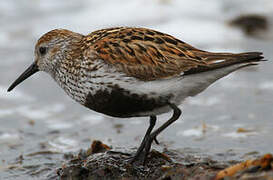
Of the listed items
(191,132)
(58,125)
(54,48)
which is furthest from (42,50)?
(191,132)

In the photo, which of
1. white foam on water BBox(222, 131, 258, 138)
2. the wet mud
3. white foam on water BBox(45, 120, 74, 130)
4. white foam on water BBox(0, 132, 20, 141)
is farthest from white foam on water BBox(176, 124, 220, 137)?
white foam on water BBox(0, 132, 20, 141)

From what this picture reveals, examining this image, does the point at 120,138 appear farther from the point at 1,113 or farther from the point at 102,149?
the point at 1,113

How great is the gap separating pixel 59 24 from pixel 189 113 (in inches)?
172

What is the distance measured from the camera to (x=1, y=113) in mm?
7734

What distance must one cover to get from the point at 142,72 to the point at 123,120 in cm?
237

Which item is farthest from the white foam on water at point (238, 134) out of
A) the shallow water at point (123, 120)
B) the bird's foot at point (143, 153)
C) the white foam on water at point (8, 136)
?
the white foam on water at point (8, 136)

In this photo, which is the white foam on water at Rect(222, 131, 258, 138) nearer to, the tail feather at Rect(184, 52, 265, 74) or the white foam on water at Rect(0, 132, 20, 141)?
the tail feather at Rect(184, 52, 265, 74)

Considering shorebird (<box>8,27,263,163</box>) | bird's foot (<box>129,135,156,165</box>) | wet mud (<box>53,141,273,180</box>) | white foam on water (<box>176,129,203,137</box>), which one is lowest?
wet mud (<box>53,141,273,180</box>)

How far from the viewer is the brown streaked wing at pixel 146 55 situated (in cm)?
504

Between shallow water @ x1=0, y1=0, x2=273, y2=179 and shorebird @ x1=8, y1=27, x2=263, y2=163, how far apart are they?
1074 millimetres

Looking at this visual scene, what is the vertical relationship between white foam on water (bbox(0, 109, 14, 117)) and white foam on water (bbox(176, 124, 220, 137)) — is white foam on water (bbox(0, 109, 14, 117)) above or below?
above

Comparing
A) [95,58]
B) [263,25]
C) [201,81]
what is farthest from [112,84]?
[263,25]

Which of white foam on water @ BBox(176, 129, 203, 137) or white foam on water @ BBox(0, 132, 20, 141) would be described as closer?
white foam on water @ BBox(176, 129, 203, 137)

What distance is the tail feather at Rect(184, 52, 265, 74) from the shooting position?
4.91 m
